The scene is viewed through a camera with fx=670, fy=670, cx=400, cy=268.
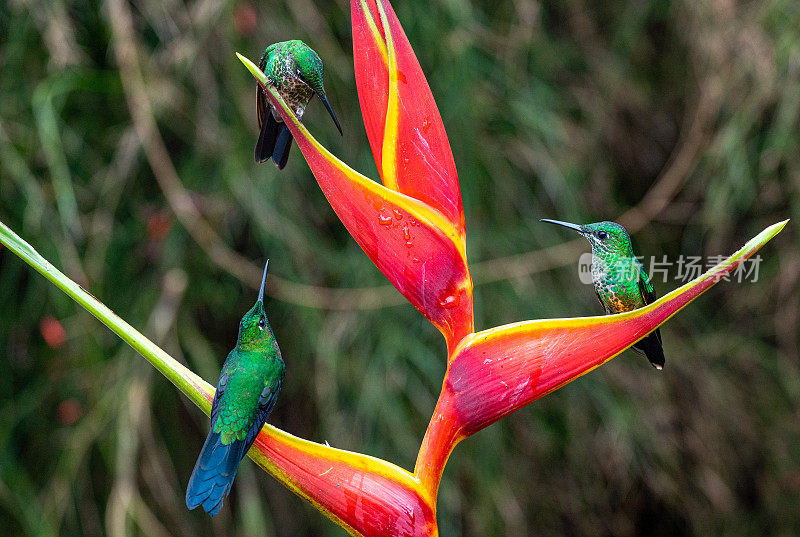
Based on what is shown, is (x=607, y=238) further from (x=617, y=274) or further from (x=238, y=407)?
(x=238, y=407)

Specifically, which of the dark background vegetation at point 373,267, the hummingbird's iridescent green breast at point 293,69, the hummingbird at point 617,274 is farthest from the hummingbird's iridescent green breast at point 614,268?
the dark background vegetation at point 373,267

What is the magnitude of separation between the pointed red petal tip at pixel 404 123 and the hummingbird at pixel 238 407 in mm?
62

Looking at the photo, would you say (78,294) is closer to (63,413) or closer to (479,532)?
(63,413)

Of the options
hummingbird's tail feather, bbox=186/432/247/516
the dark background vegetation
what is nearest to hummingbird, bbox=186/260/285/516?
hummingbird's tail feather, bbox=186/432/247/516

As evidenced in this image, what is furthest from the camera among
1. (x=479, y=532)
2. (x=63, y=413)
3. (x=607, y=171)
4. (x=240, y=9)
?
(x=607, y=171)

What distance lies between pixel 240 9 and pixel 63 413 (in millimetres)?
684

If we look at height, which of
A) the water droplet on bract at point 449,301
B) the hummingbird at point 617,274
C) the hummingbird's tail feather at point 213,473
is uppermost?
the hummingbird at point 617,274

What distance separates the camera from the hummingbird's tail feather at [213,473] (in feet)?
0.58

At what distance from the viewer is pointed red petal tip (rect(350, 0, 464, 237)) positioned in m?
0.22

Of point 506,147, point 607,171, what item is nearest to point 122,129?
point 506,147

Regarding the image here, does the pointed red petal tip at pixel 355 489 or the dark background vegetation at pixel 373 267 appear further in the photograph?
the dark background vegetation at pixel 373 267

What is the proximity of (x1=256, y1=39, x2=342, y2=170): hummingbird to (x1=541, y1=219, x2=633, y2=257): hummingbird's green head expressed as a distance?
9 centimetres

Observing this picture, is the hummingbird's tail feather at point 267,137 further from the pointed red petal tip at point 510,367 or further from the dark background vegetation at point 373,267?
the dark background vegetation at point 373,267

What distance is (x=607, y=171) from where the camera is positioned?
1.35 m
